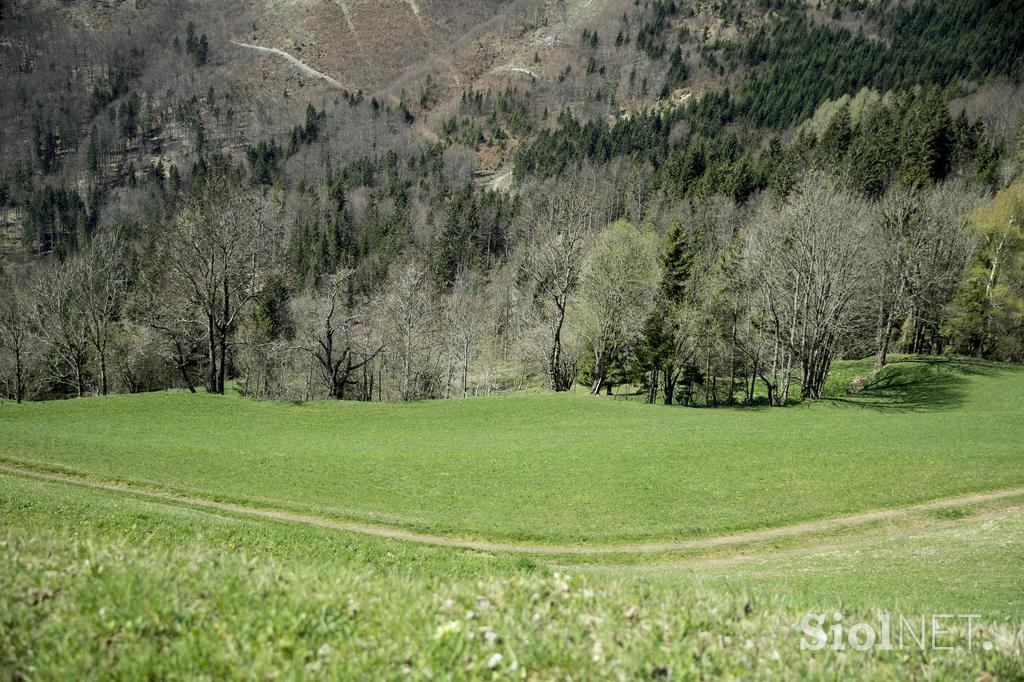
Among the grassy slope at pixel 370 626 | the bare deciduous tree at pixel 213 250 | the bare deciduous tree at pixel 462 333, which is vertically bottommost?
the bare deciduous tree at pixel 462 333

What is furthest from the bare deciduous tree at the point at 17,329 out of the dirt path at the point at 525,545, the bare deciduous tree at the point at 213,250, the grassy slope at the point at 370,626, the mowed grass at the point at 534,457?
the grassy slope at the point at 370,626

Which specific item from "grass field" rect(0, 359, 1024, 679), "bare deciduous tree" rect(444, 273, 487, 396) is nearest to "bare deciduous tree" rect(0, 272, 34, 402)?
"grass field" rect(0, 359, 1024, 679)

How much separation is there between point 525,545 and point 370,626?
36.0ft

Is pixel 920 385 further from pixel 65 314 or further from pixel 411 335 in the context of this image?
pixel 65 314

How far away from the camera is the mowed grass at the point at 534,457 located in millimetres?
16328

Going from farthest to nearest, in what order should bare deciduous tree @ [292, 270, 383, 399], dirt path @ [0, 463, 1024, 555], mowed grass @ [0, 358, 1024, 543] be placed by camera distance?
bare deciduous tree @ [292, 270, 383, 399] < mowed grass @ [0, 358, 1024, 543] < dirt path @ [0, 463, 1024, 555]

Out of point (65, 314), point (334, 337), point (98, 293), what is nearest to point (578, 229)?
point (334, 337)

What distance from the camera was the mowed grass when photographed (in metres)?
16.3

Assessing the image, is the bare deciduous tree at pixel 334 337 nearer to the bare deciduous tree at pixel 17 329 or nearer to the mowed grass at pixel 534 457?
the mowed grass at pixel 534 457

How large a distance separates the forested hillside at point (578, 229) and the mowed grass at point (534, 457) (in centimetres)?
955

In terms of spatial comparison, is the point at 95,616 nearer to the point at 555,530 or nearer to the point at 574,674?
the point at 574,674

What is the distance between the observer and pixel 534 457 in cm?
2183

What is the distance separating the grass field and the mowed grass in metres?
0.13

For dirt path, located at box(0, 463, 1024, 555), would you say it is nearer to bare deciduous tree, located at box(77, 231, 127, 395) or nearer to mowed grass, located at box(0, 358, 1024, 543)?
mowed grass, located at box(0, 358, 1024, 543)
